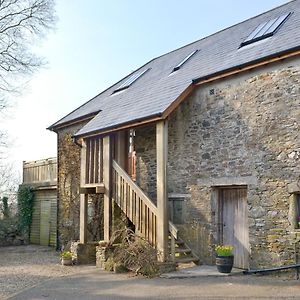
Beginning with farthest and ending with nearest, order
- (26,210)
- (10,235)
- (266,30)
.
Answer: (26,210) < (10,235) < (266,30)

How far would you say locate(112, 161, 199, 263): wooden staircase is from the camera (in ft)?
36.4

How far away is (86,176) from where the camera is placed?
45.7 feet

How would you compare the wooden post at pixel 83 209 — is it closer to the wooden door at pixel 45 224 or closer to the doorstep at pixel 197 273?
the doorstep at pixel 197 273

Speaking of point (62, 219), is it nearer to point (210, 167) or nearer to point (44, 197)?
point (44, 197)

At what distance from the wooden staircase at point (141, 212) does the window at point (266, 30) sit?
16.9ft

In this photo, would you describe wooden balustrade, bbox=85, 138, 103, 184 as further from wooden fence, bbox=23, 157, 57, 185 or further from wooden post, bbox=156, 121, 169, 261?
wooden fence, bbox=23, 157, 57, 185

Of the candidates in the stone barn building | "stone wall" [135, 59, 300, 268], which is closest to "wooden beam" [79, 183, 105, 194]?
the stone barn building

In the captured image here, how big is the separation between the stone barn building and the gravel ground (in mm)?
1525

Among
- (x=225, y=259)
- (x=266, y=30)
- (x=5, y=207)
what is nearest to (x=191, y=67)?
(x=266, y=30)

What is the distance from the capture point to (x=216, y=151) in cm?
1135

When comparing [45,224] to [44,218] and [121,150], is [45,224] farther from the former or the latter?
[121,150]

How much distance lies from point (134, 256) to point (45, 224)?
10761 mm

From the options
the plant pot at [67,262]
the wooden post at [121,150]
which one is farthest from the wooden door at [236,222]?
the plant pot at [67,262]

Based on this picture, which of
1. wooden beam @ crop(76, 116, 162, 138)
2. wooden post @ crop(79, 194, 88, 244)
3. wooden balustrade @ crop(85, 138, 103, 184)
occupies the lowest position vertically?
wooden post @ crop(79, 194, 88, 244)
